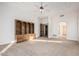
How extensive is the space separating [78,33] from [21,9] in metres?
3.26

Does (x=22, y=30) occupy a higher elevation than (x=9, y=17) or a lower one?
lower

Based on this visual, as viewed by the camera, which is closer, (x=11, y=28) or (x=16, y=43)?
(x=11, y=28)

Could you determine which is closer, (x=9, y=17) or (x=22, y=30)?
(x=9, y=17)

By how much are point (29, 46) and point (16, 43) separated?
66 cm

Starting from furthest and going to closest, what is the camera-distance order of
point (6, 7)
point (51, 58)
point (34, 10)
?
point (34, 10) < point (6, 7) < point (51, 58)

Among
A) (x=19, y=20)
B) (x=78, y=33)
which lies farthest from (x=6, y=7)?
(x=78, y=33)

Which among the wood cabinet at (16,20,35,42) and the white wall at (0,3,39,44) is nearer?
the white wall at (0,3,39,44)

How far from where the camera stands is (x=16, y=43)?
4.21 meters

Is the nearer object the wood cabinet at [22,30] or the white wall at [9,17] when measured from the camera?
the white wall at [9,17]

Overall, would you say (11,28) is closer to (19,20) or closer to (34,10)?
(19,20)

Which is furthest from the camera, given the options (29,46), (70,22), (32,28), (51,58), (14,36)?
(70,22)

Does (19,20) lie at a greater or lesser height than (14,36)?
greater

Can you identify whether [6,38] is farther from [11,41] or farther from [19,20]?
[19,20]

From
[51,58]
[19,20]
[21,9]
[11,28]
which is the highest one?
[21,9]
